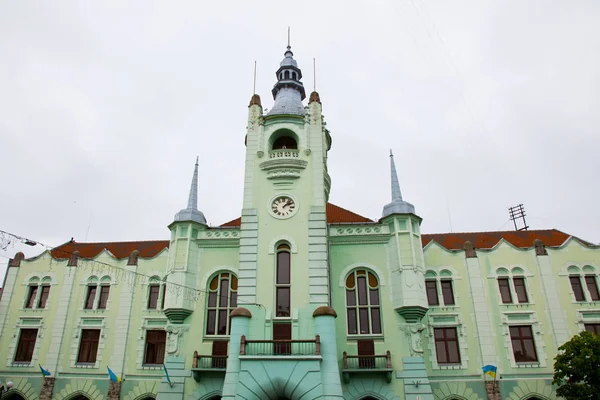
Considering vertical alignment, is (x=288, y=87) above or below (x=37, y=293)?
above

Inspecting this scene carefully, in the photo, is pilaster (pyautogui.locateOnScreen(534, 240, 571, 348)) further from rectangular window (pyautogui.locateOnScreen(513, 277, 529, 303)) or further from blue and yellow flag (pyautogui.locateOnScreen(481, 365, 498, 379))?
blue and yellow flag (pyautogui.locateOnScreen(481, 365, 498, 379))

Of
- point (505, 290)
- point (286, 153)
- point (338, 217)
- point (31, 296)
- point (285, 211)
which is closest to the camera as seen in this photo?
point (285, 211)

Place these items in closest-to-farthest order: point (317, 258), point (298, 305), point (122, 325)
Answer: point (298, 305) → point (317, 258) → point (122, 325)

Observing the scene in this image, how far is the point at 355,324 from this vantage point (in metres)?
25.1

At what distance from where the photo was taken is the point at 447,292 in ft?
90.0

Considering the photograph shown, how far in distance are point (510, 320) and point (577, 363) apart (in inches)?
187

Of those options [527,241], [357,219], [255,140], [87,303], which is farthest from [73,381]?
[527,241]

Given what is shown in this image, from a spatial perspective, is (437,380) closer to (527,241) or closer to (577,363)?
(577,363)

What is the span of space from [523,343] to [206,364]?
18.7 meters

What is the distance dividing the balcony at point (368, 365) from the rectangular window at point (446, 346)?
416 cm

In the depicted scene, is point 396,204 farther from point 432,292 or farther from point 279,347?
point 279,347

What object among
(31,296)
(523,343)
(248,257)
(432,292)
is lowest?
(523,343)

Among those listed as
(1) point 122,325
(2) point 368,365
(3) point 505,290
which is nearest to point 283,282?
(2) point 368,365

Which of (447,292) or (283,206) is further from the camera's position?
(447,292)
